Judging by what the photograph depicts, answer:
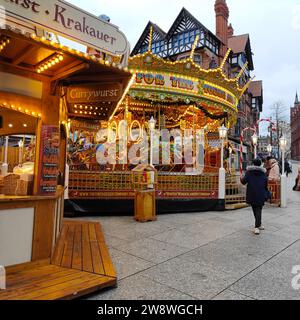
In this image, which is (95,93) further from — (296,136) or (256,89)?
(296,136)

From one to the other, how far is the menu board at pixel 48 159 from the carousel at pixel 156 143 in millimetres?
3180

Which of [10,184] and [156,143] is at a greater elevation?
[156,143]

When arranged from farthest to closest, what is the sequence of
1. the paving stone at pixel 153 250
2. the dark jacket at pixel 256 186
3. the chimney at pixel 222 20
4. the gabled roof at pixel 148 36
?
the gabled roof at pixel 148 36 < the chimney at pixel 222 20 < the dark jacket at pixel 256 186 < the paving stone at pixel 153 250

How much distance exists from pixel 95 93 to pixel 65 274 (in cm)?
351

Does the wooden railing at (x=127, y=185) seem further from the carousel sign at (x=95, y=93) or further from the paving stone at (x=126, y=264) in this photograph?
the paving stone at (x=126, y=264)

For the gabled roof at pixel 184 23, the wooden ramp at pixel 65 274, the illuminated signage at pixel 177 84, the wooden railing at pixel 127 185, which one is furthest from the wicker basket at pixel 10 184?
the gabled roof at pixel 184 23

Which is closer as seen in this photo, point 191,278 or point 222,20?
point 191,278

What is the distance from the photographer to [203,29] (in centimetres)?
2838

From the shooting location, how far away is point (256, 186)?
642 centimetres

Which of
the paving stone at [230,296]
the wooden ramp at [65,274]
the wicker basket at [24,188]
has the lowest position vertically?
the paving stone at [230,296]

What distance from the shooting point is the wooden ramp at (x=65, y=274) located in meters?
3.06

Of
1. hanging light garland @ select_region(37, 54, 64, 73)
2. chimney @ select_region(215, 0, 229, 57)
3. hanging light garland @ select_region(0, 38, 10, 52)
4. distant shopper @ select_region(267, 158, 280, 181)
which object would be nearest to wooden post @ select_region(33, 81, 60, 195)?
hanging light garland @ select_region(37, 54, 64, 73)

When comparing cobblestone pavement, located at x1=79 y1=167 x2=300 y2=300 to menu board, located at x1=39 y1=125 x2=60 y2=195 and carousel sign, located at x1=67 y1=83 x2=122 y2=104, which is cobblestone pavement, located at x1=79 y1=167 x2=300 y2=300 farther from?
carousel sign, located at x1=67 y1=83 x2=122 y2=104

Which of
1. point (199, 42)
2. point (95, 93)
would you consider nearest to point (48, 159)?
point (95, 93)
